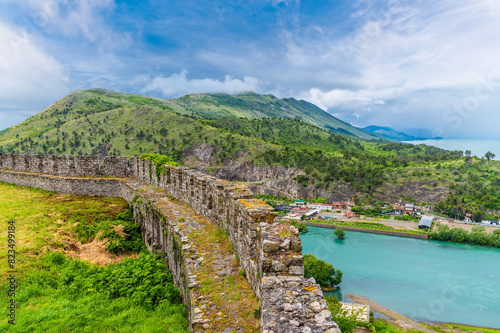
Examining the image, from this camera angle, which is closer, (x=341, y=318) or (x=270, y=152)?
(x=341, y=318)

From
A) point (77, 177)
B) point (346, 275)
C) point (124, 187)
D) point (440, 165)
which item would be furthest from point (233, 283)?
point (440, 165)

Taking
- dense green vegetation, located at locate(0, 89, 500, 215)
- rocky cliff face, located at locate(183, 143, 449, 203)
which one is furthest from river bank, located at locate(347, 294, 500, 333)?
rocky cliff face, located at locate(183, 143, 449, 203)

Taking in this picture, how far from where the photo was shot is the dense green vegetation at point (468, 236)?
Answer: 71.0 metres

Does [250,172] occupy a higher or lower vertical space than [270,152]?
lower

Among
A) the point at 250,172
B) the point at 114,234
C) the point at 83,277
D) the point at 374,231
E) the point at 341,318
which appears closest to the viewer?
the point at 83,277

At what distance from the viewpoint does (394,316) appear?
128ft

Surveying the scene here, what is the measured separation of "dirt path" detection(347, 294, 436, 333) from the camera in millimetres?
36753

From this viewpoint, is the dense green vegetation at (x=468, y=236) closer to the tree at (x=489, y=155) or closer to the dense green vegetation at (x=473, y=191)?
the dense green vegetation at (x=473, y=191)

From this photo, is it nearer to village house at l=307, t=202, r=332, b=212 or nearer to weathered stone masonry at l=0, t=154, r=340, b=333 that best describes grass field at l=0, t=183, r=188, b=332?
weathered stone masonry at l=0, t=154, r=340, b=333

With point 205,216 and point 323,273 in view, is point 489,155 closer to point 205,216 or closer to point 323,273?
point 323,273

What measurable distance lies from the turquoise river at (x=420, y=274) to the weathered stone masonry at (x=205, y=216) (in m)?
43.5

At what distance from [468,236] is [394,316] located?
162ft

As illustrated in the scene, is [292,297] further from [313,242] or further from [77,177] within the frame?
[313,242]

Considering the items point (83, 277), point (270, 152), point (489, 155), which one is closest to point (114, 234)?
point (83, 277)
